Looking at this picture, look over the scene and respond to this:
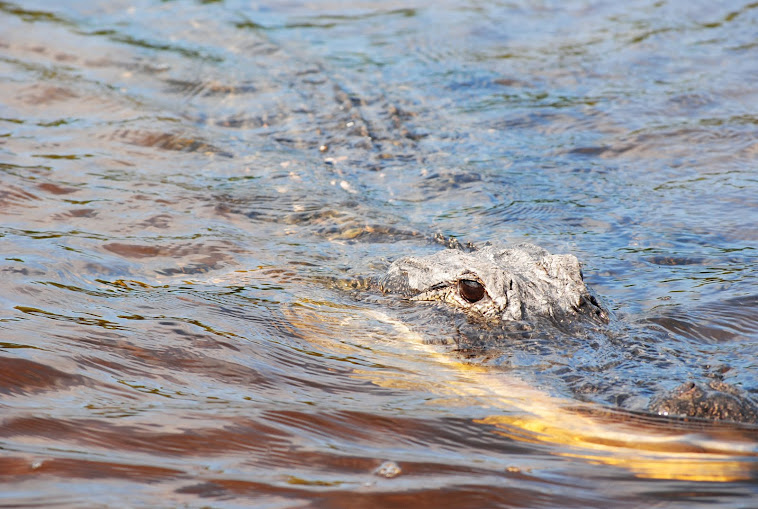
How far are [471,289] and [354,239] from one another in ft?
4.69

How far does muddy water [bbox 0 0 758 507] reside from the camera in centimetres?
269

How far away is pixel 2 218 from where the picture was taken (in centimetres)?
509

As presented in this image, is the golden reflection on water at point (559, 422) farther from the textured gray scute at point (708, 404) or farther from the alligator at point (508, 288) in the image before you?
the alligator at point (508, 288)

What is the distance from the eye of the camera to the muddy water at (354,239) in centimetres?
269

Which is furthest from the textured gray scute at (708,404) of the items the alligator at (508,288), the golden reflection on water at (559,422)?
the alligator at (508,288)

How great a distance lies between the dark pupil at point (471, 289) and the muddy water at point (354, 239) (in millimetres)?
159

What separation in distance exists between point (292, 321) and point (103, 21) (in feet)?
23.6

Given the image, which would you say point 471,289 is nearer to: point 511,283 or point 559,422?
point 511,283

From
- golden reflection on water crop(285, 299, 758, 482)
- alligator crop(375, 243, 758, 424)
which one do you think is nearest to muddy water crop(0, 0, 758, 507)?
golden reflection on water crop(285, 299, 758, 482)

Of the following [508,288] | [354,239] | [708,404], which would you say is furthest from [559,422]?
[354,239]

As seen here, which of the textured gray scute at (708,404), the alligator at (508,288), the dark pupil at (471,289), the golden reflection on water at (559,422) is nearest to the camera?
the golden reflection on water at (559,422)

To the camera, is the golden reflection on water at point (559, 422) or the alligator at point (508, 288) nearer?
the golden reflection on water at point (559, 422)

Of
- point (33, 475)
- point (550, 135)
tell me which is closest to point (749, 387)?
point (33, 475)

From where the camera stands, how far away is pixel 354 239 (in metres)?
5.25
